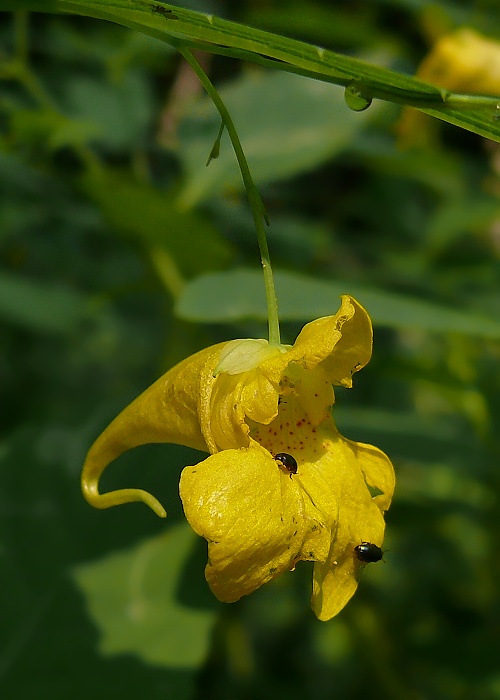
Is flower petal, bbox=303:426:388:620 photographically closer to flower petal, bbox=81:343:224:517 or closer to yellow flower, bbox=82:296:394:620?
yellow flower, bbox=82:296:394:620

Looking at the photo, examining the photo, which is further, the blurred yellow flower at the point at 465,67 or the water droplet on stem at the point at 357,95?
the blurred yellow flower at the point at 465,67

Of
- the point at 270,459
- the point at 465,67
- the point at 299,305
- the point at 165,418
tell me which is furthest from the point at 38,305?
the point at 270,459

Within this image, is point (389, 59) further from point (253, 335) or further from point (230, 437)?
point (230, 437)

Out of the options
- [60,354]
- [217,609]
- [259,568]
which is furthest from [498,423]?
[60,354]

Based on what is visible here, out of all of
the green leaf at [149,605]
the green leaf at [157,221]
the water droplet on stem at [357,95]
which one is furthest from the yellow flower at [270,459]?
the green leaf at [157,221]

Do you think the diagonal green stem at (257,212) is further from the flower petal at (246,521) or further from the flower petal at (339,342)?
the flower petal at (246,521)

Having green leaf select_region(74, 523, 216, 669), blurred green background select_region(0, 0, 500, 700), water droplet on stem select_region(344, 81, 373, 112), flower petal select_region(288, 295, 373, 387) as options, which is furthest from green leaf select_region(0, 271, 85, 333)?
water droplet on stem select_region(344, 81, 373, 112)
